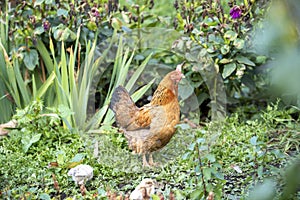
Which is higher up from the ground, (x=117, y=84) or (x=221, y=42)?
(x=221, y=42)

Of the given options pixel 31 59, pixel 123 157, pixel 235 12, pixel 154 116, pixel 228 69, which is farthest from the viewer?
pixel 31 59

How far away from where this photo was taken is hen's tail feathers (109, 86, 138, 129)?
9.06ft

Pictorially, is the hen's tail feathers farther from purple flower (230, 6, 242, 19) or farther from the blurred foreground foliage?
purple flower (230, 6, 242, 19)

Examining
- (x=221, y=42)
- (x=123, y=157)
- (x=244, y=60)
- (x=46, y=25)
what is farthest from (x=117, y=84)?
(x=244, y=60)

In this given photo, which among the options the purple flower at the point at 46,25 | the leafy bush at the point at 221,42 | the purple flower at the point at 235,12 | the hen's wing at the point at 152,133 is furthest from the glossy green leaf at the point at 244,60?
the purple flower at the point at 46,25

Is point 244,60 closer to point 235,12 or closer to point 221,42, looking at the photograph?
point 221,42

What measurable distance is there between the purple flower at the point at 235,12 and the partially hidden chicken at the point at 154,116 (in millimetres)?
805

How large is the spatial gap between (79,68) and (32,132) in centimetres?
60

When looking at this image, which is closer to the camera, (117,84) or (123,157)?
(123,157)

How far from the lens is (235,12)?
3.31m

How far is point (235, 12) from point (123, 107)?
3.58 feet

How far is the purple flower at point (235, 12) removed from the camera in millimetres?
3291

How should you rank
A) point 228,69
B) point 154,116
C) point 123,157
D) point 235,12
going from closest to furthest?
point 154,116, point 123,157, point 235,12, point 228,69

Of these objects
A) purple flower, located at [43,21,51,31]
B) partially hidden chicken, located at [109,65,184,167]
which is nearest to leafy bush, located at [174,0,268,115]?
partially hidden chicken, located at [109,65,184,167]
